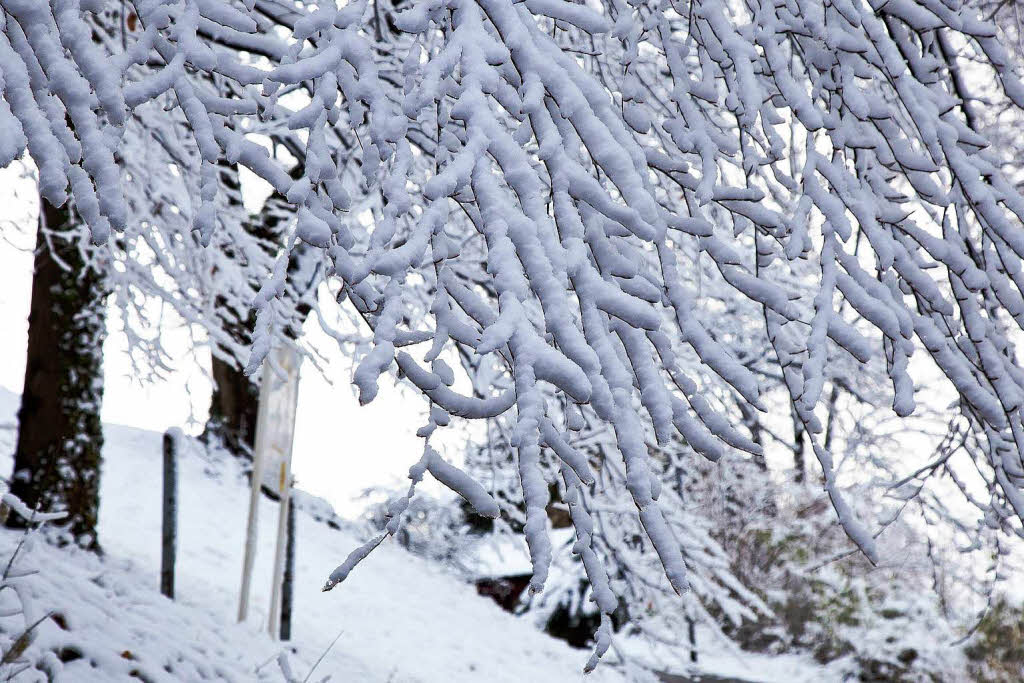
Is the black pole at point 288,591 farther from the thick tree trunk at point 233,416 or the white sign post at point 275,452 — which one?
the thick tree trunk at point 233,416

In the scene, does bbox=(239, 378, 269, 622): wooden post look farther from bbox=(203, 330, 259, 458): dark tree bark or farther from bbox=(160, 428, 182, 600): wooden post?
bbox=(203, 330, 259, 458): dark tree bark

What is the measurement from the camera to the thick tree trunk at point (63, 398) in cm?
655

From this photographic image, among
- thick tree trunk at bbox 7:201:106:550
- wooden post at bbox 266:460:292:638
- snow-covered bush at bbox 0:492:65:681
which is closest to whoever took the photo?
snow-covered bush at bbox 0:492:65:681

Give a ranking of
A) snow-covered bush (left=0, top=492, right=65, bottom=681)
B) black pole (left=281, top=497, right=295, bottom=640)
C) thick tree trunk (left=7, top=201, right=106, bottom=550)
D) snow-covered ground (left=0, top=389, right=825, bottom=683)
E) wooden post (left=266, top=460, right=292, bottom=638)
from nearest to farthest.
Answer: snow-covered bush (left=0, top=492, right=65, bottom=681) < snow-covered ground (left=0, top=389, right=825, bottom=683) < thick tree trunk (left=7, top=201, right=106, bottom=550) < wooden post (left=266, top=460, right=292, bottom=638) < black pole (left=281, top=497, right=295, bottom=640)

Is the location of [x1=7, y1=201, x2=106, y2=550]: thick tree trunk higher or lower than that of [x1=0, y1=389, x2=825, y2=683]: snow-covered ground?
higher

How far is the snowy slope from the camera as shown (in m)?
4.64

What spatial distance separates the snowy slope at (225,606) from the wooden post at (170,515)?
0.13 meters

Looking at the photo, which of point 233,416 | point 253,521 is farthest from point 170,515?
point 233,416

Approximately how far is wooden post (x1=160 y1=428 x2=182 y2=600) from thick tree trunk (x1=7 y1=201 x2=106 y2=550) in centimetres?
49

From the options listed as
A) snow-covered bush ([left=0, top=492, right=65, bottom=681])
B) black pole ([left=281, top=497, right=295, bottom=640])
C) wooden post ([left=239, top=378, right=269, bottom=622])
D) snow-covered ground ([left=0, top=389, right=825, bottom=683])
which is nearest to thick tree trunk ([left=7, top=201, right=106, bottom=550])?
snow-covered ground ([left=0, top=389, right=825, bottom=683])

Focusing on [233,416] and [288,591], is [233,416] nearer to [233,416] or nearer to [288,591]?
[233,416]

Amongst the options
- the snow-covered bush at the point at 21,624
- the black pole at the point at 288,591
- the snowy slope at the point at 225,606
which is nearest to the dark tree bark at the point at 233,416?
the snowy slope at the point at 225,606

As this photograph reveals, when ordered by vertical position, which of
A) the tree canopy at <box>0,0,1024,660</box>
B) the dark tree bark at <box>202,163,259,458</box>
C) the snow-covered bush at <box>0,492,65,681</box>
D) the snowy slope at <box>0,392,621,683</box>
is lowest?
the snowy slope at <box>0,392,621,683</box>

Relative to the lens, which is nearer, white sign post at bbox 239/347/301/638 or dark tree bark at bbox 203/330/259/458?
white sign post at bbox 239/347/301/638
